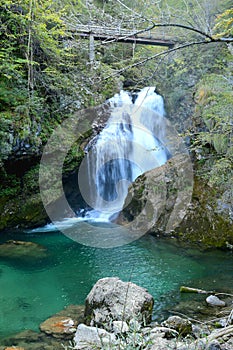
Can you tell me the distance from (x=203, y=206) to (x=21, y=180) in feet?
16.7

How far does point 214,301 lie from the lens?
15.5ft

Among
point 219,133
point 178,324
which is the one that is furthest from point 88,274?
point 219,133

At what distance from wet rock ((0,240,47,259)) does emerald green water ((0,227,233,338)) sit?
0.17 m

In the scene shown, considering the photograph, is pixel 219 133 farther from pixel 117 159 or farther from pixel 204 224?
pixel 117 159

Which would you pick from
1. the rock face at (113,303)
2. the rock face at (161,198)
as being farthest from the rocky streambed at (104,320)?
the rock face at (161,198)

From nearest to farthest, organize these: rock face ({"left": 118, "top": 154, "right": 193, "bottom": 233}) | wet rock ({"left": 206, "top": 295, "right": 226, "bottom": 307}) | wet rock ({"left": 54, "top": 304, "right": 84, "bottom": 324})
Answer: wet rock ({"left": 54, "top": 304, "right": 84, "bottom": 324}) < wet rock ({"left": 206, "top": 295, "right": 226, "bottom": 307}) < rock face ({"left": 118, "top": 154, "right": 193, "bottom": 233})

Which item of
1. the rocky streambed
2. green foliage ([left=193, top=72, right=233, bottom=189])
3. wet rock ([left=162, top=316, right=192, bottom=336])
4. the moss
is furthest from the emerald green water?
green foliage ([left=193, top=72, right=233, bottom=189])

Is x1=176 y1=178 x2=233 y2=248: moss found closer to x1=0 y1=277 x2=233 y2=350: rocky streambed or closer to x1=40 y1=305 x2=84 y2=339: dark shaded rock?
x1=0 y1=277 x2=233 y2=350: rocky streambed

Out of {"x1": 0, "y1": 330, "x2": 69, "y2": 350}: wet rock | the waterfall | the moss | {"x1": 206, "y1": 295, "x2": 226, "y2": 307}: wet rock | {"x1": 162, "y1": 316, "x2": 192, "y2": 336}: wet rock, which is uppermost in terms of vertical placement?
the waterfall

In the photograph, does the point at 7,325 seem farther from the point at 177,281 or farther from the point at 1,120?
the point at 1,120

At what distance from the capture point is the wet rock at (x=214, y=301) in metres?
4.66

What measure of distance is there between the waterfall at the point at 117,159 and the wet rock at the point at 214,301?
17.4 ft

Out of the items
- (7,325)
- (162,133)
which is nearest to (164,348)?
(7,325)

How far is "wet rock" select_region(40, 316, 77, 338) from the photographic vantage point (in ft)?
13.2
